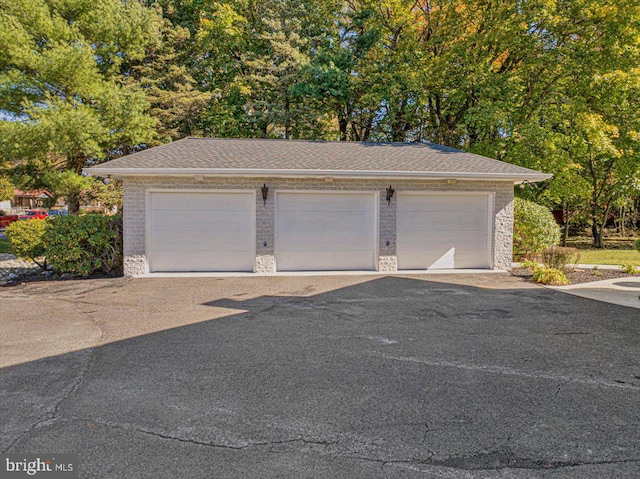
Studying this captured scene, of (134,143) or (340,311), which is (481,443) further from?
(134,143)

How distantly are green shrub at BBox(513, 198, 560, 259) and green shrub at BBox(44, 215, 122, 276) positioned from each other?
35.5 feet

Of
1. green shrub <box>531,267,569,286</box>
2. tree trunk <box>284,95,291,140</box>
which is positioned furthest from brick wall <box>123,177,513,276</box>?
tree trunk <box>284,95,291,140</box>

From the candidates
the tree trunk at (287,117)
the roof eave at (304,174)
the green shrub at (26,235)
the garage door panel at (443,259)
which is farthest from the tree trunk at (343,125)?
the green shrub at (26,235)

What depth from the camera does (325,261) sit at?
10.2m

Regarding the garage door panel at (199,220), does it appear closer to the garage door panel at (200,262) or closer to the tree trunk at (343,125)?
the garage door panel at (200,262)

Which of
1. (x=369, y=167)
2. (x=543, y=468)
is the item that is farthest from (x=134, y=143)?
(x=543, y=468)

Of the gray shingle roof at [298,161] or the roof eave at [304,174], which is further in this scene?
the gray shingle roof at [298,161]

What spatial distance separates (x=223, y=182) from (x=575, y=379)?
314 inches

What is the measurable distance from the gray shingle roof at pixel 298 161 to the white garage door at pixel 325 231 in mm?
809

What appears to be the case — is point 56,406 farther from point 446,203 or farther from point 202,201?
point 446,203

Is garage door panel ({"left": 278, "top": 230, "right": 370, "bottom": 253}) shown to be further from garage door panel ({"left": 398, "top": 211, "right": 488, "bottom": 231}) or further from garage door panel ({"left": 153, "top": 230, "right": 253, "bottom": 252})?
garage door panel ({"left": 398, "top": 211, "right": 488, "bottom": 231})

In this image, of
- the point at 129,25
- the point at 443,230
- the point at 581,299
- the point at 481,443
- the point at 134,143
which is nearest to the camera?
the point at 481,443

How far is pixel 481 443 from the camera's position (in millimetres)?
2764

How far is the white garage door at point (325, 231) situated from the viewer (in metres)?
9.93
